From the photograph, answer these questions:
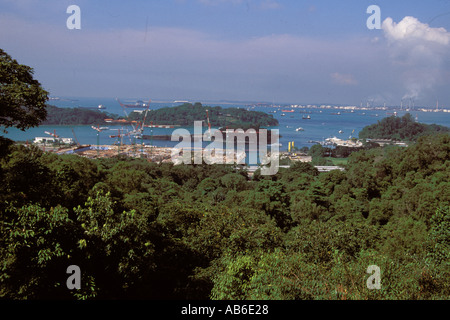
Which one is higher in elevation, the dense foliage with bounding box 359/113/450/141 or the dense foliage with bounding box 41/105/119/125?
the dense foliage with bounding box 41/105/119/125

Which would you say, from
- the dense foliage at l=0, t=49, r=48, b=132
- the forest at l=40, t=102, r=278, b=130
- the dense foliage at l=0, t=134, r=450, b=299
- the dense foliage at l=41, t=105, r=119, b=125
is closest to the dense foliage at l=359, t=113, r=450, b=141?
the forest at l=40, t=102, r=278, b=130

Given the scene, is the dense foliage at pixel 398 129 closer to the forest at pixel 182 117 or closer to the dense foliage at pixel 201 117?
the forest at pixel 182 117

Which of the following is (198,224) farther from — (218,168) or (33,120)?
(218,168)

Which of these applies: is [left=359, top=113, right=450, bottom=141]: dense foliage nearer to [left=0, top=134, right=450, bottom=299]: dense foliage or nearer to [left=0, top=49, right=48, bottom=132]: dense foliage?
[left=0, top=134, right=450, bottom=299]: dense foliage

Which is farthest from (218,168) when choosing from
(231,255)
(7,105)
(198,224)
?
(7,105)

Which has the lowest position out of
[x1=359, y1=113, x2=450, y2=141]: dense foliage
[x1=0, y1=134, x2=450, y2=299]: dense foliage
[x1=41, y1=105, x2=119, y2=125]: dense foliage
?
[x1=0, y1=134, x2=450, y2=299]: dense foliage

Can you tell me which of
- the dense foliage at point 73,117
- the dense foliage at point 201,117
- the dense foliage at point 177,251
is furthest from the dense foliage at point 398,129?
the dense foliage at point 177,251

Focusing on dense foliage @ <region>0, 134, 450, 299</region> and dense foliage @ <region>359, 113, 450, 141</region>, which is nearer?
dense foliage @ <region>0, 134, 450, 299</region>

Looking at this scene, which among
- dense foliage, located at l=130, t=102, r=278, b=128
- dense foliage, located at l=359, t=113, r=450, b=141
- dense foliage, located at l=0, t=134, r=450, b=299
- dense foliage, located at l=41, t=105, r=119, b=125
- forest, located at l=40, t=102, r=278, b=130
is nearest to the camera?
dense foliage, located at l=0, t=134, r=450, b=299
